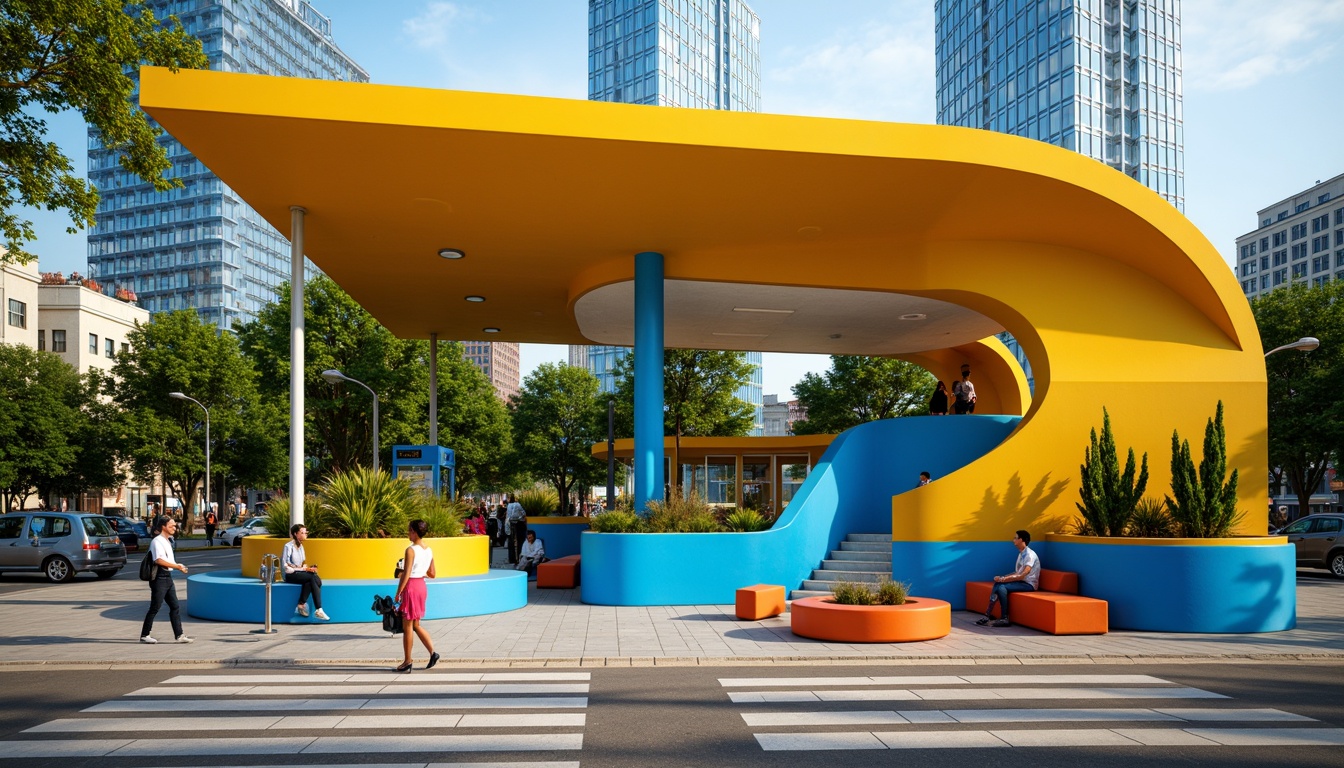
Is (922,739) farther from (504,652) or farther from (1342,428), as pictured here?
(1342,428)

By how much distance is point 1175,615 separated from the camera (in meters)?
12.6

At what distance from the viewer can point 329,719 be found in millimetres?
7512

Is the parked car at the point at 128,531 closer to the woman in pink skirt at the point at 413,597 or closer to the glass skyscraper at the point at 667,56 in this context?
the woman in pink skirt at the point at 413,597

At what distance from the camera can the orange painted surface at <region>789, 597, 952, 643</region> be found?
448 inches

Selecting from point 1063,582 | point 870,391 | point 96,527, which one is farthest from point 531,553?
Answer: point 870,391

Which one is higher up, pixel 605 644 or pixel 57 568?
pixel 605 644

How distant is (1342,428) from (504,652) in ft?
96.4

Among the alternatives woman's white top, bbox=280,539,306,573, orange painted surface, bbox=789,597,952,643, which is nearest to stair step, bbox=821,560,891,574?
orange painted surface, bbox=789,597,952,643

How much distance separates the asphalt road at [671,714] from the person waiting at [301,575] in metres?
2.64

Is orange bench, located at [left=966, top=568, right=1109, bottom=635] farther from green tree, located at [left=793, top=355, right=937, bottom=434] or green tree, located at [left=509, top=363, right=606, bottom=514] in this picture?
green tree, located at [left=509, top=363, right=606, bottom=514]

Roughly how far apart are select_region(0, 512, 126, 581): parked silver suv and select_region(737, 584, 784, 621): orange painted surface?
16.8m

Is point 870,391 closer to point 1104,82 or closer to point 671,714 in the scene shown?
point 671,714

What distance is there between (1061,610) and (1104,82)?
7298cm

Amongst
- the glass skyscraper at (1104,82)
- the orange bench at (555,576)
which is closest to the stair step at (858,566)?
the orange bench at (555,576)
